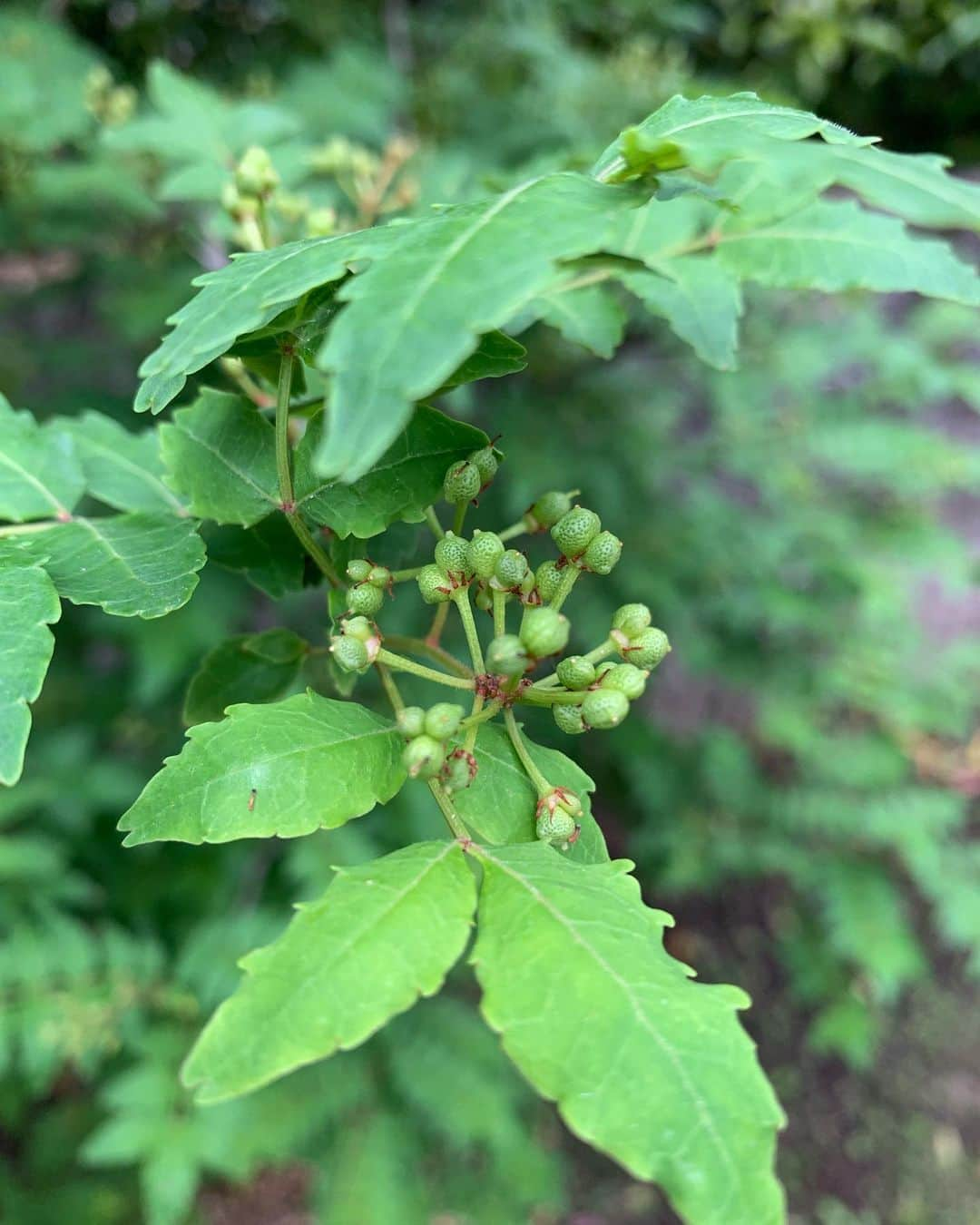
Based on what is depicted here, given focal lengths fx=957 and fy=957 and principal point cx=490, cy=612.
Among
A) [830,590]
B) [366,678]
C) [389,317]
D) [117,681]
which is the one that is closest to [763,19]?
[830,590]

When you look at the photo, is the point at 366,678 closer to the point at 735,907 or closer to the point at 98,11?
the point at 98,11

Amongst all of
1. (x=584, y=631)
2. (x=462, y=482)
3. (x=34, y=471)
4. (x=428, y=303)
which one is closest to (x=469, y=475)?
(x=462, y=482)

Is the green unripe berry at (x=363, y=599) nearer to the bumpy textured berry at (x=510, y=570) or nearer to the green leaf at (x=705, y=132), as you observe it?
the bumpy textured berry at (x=510, y=570)

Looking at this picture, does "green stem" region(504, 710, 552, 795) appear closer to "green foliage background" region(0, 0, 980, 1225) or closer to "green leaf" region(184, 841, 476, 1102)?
"green leaf" region(184, 841, 476, 1102)

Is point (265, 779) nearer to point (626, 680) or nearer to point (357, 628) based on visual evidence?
point (357, 628)

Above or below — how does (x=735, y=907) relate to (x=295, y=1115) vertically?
below
